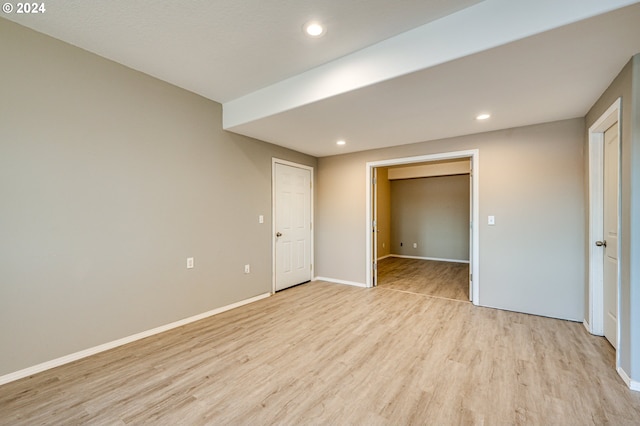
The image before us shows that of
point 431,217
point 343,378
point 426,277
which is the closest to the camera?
point 343,378

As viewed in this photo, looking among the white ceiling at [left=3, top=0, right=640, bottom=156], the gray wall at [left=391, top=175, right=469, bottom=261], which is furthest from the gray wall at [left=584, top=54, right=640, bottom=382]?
the gray wall at [left=391, top=175, right=469, bottom=261]

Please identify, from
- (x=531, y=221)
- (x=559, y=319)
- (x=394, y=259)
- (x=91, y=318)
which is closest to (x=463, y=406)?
(x=559, y=319)

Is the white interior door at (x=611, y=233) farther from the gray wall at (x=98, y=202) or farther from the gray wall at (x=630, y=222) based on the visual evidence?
the gray wall at (x=98, y=202)

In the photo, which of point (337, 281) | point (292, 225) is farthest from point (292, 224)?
point (337, 281)

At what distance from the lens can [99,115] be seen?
97.9 inches

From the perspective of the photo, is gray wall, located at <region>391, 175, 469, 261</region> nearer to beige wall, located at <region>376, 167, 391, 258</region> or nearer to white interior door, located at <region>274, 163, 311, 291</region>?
beige wall, located at <region>376, 167, 391, 258</region>

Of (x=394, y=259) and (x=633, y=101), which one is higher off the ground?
(x=633, y=101)

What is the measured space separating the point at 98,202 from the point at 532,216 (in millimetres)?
4794

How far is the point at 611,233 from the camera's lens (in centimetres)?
249

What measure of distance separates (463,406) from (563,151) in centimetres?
314

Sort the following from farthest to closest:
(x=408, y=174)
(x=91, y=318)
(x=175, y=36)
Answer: (x=408, y=174) < (x=91, y=318) < (x=175, y=36)

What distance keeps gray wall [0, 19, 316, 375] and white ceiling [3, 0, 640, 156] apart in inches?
13.1

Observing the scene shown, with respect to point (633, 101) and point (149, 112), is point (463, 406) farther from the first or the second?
point (149, 112)

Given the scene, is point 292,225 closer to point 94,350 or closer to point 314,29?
point 94,350
